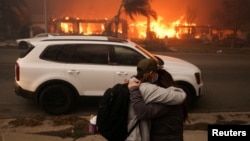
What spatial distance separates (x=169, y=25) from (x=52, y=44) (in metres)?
47.2

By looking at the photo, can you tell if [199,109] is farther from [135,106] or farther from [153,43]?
[153,43]

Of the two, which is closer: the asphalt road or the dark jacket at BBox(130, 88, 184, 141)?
the dark jacket at BBox(130, 88, 184, 141)

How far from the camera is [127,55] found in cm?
774

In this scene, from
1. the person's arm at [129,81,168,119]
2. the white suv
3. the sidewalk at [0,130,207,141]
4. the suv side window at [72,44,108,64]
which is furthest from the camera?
the suv side window at [72,44,108,64]

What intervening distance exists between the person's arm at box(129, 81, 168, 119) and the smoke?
59.5 meters

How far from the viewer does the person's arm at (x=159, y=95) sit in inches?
116

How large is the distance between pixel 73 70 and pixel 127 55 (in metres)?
1.14

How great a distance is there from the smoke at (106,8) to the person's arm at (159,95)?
195 ft

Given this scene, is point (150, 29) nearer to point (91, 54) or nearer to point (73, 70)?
point (91, 54)

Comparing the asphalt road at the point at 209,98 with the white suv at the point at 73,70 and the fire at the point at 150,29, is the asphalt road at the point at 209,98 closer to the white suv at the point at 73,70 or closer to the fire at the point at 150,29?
the white suv at the point at 73,70

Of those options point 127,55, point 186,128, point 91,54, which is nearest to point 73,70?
point 91,54

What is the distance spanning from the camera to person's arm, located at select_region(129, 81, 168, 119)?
2.95 m

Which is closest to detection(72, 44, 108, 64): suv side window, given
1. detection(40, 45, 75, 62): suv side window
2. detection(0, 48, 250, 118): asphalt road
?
detection(40, 45, 75, 62): suv side window

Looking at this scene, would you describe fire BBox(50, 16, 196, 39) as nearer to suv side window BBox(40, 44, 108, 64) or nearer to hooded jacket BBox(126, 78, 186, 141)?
suv side window BBox(40, 44, 108, 64)
